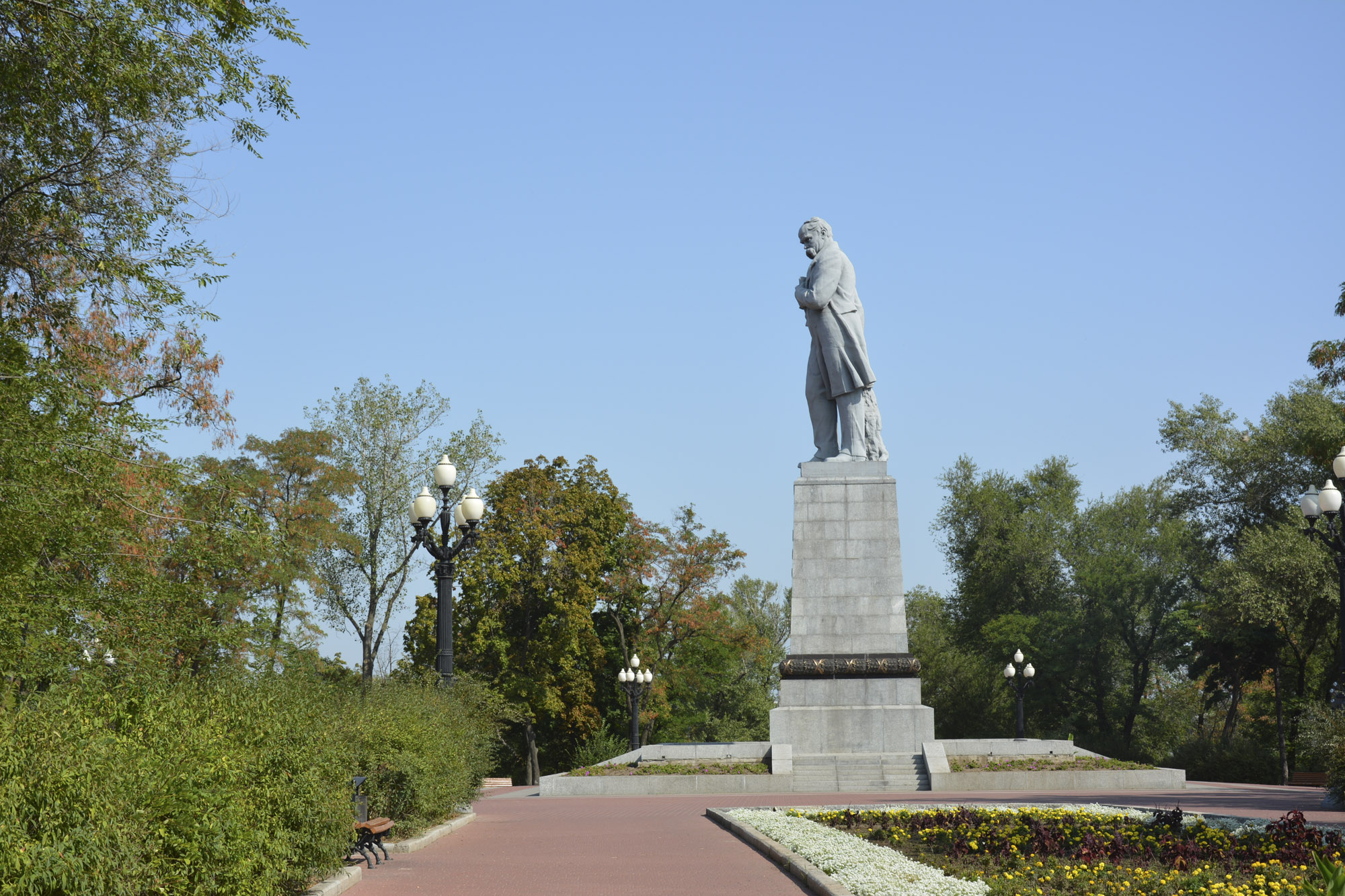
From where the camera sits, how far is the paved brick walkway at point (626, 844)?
8.98 m

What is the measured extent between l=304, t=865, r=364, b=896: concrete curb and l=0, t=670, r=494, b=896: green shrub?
0.33 ft

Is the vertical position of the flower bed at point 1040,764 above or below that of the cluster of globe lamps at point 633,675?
below

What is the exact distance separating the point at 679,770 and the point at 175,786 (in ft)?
50.4

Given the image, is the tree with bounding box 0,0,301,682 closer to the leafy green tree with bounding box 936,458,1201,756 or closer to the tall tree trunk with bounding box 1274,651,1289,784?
the tall tree trunk with bounding box 1274,651,1289,784

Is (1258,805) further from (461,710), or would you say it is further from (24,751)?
(24,751)

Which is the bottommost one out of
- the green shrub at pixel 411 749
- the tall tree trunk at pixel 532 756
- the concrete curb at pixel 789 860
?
the tall tree trunk at pixel 532 756

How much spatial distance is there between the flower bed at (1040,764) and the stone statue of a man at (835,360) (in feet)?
18.0

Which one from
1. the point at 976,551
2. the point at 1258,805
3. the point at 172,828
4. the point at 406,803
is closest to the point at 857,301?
the point at 1258,805

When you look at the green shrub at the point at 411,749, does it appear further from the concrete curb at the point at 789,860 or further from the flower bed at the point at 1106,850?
the flower bed at the point at 1106,850

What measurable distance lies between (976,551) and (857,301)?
104 ft

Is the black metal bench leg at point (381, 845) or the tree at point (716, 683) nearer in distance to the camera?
the black metal bench leg at point (381, 845)

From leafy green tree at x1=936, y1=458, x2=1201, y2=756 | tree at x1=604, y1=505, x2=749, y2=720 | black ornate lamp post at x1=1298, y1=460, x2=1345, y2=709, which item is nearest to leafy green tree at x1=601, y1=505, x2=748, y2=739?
tree at x1=604, y1=505, x2=749, y2=720

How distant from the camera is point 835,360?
21.6 metres

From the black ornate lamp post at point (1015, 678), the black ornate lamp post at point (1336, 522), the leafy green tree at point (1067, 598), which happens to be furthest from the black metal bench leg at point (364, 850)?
the leafy green tree at point (1067, 598)
